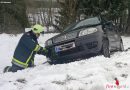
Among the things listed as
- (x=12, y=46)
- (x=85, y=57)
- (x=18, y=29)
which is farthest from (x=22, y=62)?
(x=18, y=29)

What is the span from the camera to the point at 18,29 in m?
32.5

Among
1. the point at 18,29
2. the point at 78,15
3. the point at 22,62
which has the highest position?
the point at 22,62

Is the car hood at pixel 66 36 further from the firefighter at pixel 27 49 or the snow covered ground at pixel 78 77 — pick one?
the snow covered ground at pixel 78 77

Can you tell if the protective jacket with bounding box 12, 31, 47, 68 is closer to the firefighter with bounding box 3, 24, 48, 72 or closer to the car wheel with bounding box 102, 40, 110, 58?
the firefighter with bounding box 3, 24, 48, 72

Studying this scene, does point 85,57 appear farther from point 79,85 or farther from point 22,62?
point 79,85

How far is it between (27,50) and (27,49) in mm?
28

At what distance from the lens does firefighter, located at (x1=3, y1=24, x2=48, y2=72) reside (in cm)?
1108

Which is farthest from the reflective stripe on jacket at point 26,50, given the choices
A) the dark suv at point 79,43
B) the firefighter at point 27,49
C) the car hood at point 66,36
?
the car hood at point 66,36

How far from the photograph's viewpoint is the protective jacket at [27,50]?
436 inches

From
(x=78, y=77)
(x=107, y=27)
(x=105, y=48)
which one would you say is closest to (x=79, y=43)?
(x=105, y=48)

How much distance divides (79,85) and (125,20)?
21.6 metres

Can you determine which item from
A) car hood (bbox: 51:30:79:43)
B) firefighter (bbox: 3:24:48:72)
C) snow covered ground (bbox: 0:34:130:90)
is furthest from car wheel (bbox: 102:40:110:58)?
firefighter (bbox: 3:24:48:72)

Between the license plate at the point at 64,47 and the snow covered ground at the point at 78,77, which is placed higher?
the snow covered ground at the point at 78,77

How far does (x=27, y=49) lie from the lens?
11.2 m
